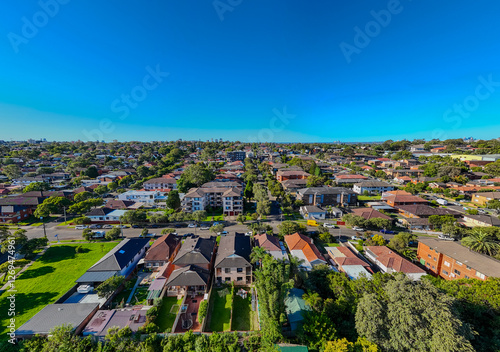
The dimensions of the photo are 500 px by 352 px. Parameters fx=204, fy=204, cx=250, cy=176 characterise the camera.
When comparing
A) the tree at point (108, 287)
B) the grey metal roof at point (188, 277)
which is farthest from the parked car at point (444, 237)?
the tree at point (108, 287)

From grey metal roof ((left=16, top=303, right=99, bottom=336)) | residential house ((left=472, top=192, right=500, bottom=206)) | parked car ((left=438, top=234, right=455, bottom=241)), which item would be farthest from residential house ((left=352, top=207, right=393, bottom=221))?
grey metal roof ((left=16, top=303, right=99, bottom=336))

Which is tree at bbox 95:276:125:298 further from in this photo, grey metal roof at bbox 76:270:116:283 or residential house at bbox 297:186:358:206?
residential house at bbox 297:186:358:206

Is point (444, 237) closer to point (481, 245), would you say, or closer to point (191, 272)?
point (481, 245)

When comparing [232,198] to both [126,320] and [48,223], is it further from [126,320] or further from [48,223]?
[48,223]

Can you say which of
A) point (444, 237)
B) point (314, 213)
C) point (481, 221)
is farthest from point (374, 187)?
point (314, 213)

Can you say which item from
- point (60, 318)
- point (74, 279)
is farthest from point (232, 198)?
point (60, 318)
